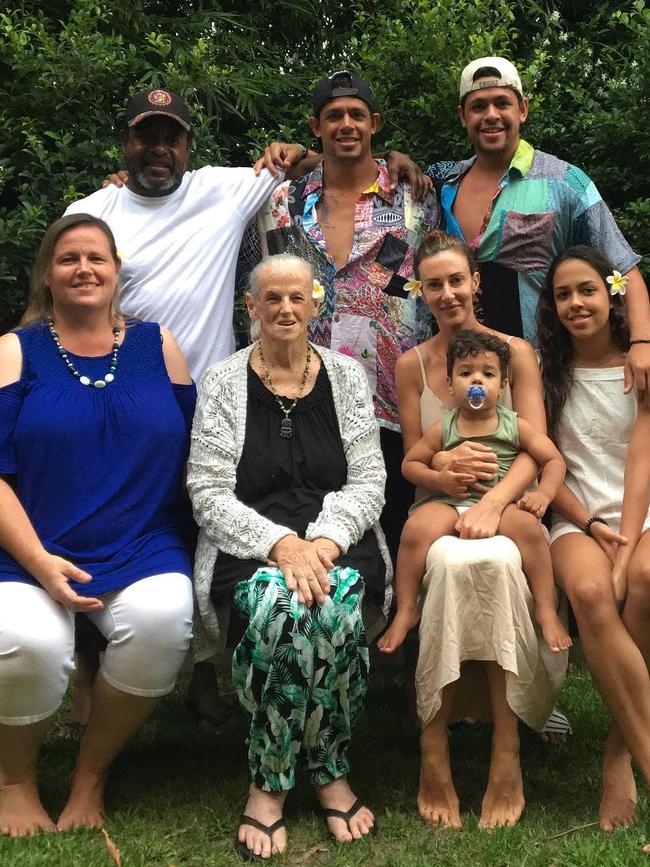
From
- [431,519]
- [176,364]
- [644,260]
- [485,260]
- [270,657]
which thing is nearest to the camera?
[270,657]

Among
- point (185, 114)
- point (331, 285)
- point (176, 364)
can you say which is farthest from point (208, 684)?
point (185, 114)

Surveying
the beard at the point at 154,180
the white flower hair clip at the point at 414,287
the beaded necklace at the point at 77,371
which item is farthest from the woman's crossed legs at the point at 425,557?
the beard at the point at 154,180

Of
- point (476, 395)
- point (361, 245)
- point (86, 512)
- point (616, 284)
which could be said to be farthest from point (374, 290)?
point (86, 512)

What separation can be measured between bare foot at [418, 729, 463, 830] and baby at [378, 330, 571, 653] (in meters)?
0.35

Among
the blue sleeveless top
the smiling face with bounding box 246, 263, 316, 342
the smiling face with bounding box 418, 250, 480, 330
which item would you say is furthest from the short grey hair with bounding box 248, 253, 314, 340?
the blue sleeveless top

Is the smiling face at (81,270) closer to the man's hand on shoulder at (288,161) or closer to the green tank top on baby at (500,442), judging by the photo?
the man's hand on shoulder at (288,161)

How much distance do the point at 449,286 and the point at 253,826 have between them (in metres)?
2.03

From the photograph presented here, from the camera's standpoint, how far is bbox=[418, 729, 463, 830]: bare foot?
148 inches

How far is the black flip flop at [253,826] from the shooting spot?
355 centimetres

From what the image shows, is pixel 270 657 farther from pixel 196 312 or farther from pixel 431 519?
pixel 196 312

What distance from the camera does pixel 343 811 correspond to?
3721 mm

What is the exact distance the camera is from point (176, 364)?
4.21 meters

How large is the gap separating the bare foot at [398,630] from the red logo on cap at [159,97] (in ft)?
7.67

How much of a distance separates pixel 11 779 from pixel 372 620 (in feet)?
4.34
